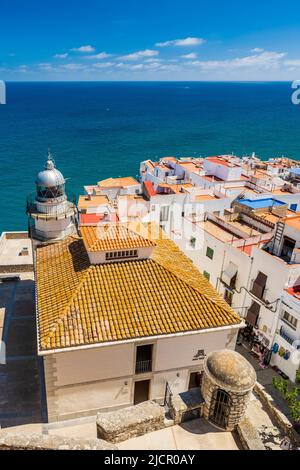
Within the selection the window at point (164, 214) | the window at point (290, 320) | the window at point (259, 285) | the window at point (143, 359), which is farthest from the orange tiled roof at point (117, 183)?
the window at point (143, 359)

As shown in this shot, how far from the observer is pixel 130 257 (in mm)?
23375

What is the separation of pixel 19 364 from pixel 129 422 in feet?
46.0

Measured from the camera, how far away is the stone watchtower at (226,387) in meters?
13.6

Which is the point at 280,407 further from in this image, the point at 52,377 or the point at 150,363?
the point at 52,377

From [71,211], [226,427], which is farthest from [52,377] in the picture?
[71,211]

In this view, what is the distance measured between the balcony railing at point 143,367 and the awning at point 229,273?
14.2m

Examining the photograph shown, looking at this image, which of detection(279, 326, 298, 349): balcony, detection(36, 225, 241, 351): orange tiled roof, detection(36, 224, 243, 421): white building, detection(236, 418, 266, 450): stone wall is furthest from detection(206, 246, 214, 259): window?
detection(236, 418, 266, 450): stone wall

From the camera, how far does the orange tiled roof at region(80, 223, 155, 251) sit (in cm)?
2256

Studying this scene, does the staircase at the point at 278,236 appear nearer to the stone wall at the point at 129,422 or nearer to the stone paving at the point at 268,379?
the stone paving at the point at 268,379

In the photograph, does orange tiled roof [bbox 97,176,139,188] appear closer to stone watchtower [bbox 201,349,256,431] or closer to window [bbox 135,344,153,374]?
window [bbox 135,344,153,374]

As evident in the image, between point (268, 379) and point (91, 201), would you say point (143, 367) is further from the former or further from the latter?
point (91, 201)

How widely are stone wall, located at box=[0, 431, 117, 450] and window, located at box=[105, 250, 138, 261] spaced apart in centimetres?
1197
